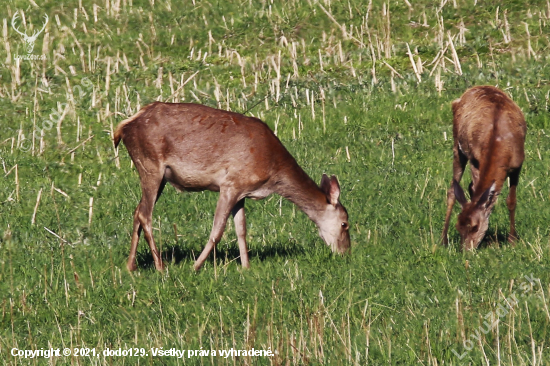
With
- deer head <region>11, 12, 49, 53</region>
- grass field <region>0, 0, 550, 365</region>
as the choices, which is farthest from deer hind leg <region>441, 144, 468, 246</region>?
deer head <region>11, 12, 49, 53</region>

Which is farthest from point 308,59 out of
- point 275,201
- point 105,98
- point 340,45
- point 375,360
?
point 375,360

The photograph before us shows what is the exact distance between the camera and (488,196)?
9.39 metres

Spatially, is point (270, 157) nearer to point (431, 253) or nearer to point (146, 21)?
point (431, 253)

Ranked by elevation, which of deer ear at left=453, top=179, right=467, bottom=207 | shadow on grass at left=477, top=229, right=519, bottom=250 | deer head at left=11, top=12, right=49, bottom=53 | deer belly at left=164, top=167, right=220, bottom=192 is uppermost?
deer head at left=11, top=12, right=49, bottom=53

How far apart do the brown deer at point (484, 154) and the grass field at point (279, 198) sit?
1.07ft

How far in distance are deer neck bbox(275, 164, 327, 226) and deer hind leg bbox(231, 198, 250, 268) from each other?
471mm

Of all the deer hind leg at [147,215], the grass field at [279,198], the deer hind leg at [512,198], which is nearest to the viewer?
the grass field at [279,198]

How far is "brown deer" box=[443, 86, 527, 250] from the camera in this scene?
9422 mm

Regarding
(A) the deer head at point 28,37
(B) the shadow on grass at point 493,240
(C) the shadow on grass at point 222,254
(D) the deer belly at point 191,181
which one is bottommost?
(B) the shadow on grass at point 493,240

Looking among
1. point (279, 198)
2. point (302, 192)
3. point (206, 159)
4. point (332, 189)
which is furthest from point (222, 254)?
point (279, 198)

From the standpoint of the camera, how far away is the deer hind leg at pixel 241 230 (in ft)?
30.3

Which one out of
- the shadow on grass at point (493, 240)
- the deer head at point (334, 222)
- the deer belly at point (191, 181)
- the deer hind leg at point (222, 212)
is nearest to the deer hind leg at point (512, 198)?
the shadow on grass at point (493, 240)

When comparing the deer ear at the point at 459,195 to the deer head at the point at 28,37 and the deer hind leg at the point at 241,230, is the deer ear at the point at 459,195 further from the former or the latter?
the deer head at the point at 28,37

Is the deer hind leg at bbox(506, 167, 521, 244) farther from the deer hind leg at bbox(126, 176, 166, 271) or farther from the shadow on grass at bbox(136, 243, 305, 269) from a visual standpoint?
the deer hind leg at bbox(126, 176, 166, 271)
